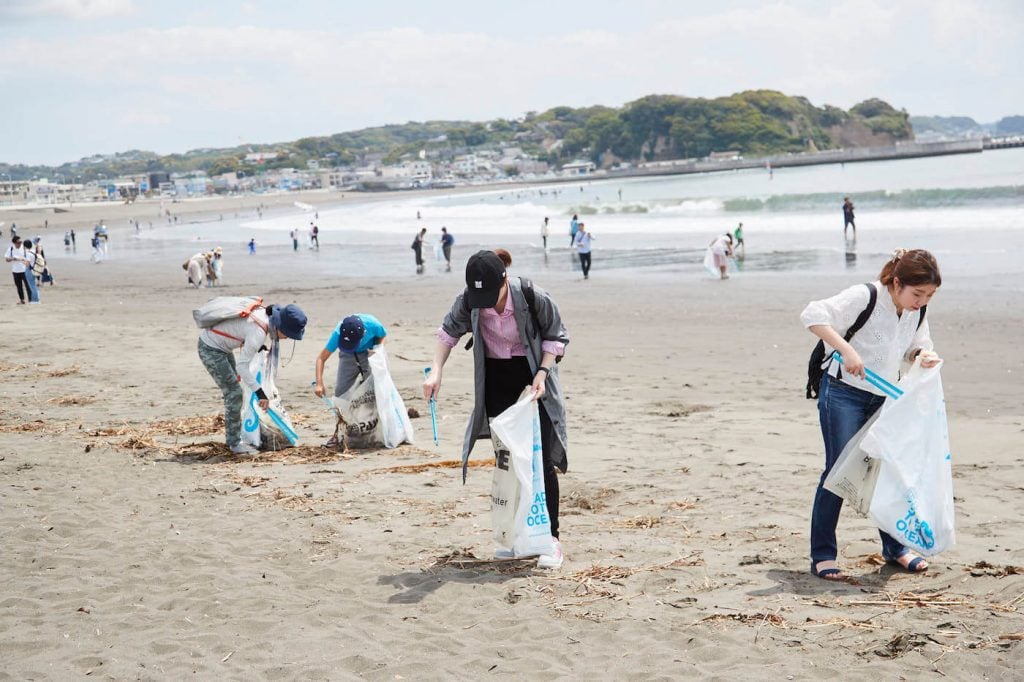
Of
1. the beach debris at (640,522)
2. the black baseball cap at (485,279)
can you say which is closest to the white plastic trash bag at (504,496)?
the black baseball cap at (485,279)

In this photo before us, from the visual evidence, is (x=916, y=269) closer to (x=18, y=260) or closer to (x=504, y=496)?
(x=504, y=496)

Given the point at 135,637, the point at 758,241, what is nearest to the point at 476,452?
the point at 135,637

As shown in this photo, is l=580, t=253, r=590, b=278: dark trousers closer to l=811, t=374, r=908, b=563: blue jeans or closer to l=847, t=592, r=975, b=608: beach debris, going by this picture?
l=811, t=374, r=908, b=563: blue jeans

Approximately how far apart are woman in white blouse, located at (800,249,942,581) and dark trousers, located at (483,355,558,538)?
1.29 meters

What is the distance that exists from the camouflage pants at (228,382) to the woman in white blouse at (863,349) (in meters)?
4.42

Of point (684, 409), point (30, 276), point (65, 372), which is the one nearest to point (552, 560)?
point (684, 409)

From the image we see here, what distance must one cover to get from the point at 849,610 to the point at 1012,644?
65 cm

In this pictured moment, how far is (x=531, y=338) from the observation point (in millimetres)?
4938

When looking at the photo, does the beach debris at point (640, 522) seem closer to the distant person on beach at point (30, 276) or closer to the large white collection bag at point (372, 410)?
the large white collection bag at point (372, 410)

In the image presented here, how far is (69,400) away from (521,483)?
21.9ft

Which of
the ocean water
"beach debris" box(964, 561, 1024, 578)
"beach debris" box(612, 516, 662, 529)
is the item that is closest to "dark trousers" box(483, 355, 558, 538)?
"beach debris" box(612, 516, 662, 529)

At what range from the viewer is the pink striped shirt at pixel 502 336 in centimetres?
495

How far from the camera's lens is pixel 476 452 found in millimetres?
8000

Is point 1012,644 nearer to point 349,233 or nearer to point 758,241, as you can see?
point 758,241
